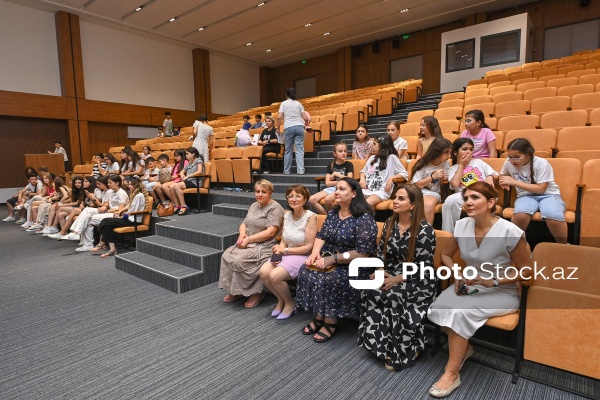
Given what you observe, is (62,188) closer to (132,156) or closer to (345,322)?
(132,156)

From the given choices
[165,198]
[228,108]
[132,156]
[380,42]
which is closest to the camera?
[165,198]

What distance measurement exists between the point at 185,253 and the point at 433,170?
2477 mm

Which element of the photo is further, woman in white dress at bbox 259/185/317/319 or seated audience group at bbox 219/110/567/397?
woman in white dress at bbox 259/185/317/319

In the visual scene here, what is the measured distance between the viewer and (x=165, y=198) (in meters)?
5.33

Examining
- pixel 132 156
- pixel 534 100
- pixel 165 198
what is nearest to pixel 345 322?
pixel 165 198

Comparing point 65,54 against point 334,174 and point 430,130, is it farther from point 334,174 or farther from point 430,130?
point 430,130

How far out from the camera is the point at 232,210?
453 cm

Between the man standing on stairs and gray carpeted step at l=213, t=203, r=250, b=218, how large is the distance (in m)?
1.23

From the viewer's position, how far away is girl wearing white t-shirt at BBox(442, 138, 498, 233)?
2.71m

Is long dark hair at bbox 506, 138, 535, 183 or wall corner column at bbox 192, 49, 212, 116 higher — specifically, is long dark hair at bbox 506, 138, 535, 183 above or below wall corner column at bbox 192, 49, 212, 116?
below

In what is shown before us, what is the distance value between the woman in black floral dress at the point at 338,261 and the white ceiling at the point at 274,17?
897cm

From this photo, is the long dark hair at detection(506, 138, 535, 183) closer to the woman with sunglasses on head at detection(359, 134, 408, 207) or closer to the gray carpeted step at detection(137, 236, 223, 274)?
the woman with sunglasses on head at detection(359, 134, 408, 207)

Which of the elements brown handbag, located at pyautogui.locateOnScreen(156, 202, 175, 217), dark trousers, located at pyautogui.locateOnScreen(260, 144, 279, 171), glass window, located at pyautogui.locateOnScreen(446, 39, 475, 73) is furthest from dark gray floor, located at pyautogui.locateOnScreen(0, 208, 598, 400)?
glass window, located at pyautogui.locateOnScreen(446, 39, 475, 73)

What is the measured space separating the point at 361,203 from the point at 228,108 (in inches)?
532
